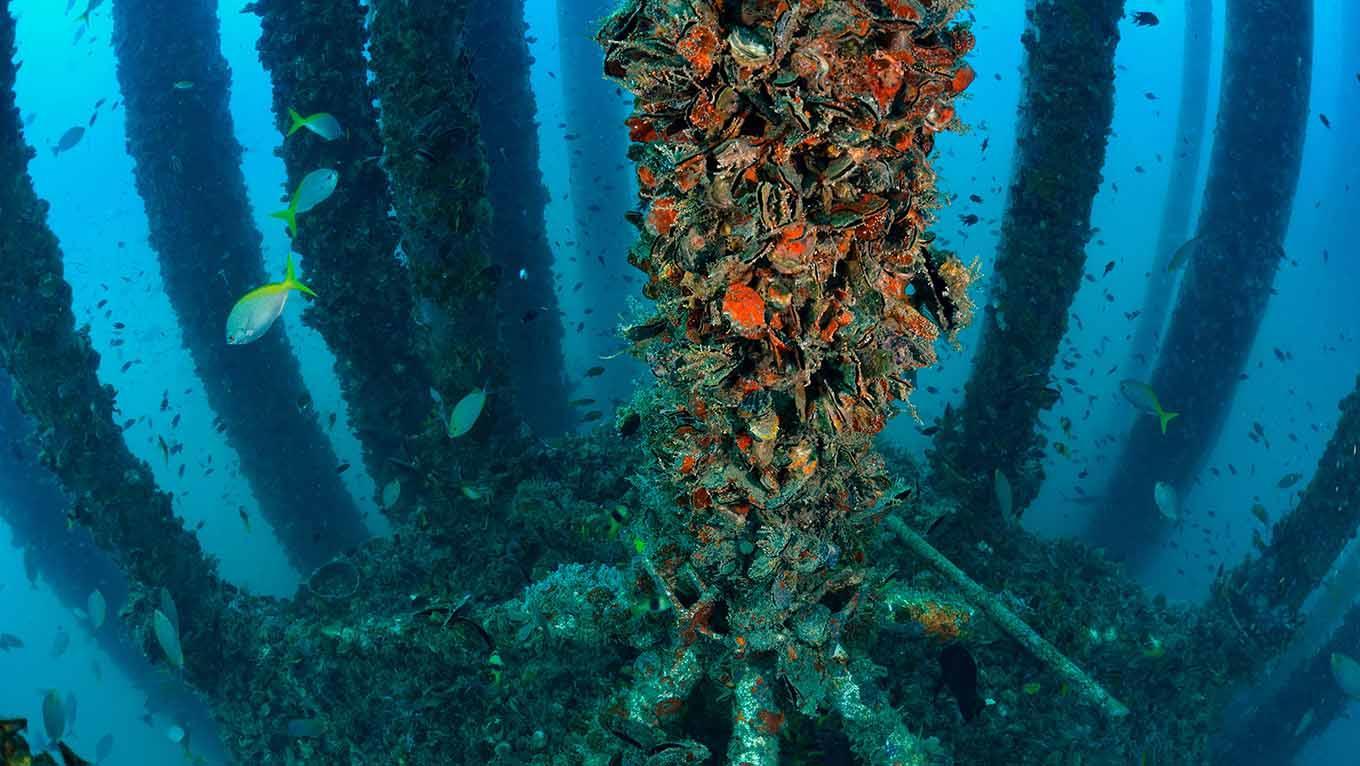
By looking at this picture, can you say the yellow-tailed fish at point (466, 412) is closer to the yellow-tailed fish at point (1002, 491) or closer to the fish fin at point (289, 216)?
the fish fin at point (289, 216)

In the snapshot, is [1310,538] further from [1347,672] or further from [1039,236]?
[1039,236]

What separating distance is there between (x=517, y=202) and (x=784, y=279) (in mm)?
8318

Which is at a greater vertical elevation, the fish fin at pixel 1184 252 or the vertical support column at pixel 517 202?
the vertical support column at pixel 517 202

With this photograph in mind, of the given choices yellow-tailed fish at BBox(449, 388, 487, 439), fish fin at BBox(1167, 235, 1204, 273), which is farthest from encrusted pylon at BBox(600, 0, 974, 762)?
fish fin at BBox(1167, 235, 1204, 273)

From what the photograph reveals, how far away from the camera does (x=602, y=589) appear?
3.93m

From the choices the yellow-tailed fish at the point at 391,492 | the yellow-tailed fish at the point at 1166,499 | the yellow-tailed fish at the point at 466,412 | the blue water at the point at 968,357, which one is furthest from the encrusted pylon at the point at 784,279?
the yellow-tailed fish at the point at 1166,499

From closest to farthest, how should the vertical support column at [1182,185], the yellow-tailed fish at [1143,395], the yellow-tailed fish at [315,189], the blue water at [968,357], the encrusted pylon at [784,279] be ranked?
the encrusted pylon at [784,279] → the yellow-tailed fish at [315,189] → the yellow-tailed fish at [1143,395] → the blue water at [968,357] → the vertical support column at [1182,185]

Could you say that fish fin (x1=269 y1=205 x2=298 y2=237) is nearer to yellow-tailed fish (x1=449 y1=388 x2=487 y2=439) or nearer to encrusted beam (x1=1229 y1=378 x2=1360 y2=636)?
yellow-tailed fish (x1=449 y1=388 x2=487 y2=439)

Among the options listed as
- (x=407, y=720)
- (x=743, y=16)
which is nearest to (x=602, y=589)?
(x=407, y=720)

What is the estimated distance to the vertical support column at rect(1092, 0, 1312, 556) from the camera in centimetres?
837

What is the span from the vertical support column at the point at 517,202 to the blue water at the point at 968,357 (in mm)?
5132

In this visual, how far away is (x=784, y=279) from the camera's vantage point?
222 cm

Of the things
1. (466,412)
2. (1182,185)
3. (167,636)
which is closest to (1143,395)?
(466,412)

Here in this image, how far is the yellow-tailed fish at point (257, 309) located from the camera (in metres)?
5.66
